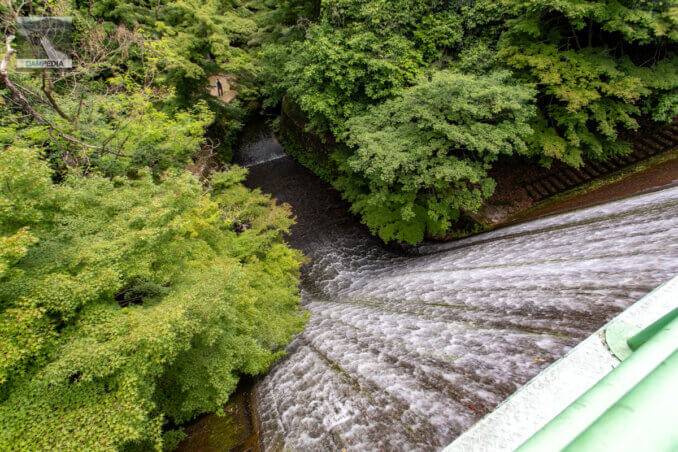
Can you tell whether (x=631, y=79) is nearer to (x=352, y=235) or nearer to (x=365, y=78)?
(x=365, y=78)

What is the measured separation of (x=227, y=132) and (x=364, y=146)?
11235mm

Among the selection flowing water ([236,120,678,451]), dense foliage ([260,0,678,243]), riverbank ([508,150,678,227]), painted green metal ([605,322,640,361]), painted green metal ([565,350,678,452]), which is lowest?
flowing water ([236,120,678,451])

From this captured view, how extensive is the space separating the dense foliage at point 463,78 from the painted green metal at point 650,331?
7.17 m

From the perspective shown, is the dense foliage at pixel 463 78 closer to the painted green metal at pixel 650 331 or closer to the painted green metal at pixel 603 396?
the painted green metal at pixel 650 331

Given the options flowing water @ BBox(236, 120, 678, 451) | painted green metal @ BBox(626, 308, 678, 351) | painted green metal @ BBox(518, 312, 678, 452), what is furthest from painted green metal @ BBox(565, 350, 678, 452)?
flowing water @ BBox(236, 120, 678, 451)

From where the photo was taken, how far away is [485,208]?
10.2 metres

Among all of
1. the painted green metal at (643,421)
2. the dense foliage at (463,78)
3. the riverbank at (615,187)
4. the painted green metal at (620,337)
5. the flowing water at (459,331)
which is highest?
the dense foliage at (463,78)

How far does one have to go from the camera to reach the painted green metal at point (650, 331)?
2.26 ft

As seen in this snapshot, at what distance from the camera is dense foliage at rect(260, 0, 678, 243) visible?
7.69m

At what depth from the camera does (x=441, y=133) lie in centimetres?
809

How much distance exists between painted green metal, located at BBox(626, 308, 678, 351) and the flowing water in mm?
2566

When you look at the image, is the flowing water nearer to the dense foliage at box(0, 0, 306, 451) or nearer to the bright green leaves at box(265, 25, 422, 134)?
the dense foliage at box(0, 0, 306, 451)

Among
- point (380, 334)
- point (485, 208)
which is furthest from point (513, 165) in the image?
A: point (380, 334)
